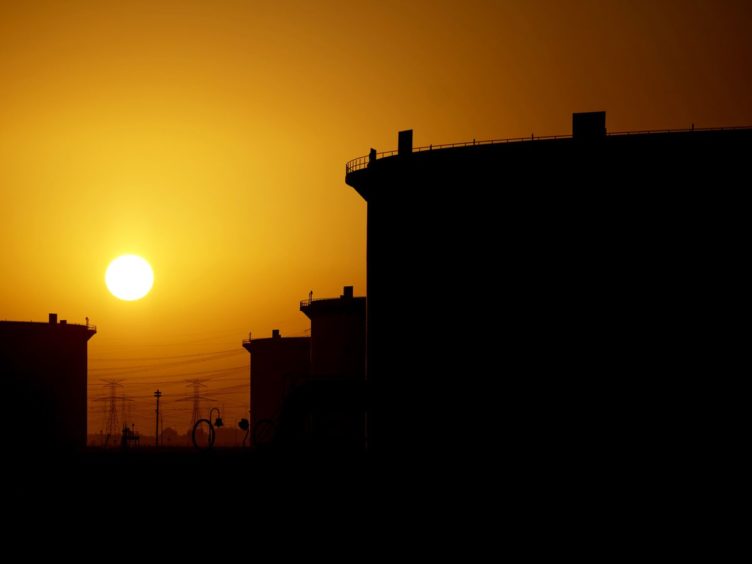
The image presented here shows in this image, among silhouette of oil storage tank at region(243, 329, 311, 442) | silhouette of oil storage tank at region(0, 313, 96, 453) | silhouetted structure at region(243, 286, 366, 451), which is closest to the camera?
silhouetted structure at region(243, 286, 366, 451)

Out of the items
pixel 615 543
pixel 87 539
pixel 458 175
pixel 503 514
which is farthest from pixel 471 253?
pixel 87 539

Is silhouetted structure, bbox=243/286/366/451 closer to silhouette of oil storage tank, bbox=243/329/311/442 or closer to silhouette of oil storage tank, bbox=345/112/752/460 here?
silhouette of oil storage tank, bbox=243/329/311/442

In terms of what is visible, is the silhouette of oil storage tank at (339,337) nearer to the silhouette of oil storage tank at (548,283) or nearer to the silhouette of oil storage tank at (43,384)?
the silhouette of oil storage tank at (548,283)

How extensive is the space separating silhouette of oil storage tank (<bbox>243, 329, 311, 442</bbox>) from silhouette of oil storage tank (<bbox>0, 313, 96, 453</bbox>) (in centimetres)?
1381

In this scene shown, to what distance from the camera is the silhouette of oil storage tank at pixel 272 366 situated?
74.1 m

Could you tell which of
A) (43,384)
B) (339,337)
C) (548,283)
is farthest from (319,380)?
(43,384)

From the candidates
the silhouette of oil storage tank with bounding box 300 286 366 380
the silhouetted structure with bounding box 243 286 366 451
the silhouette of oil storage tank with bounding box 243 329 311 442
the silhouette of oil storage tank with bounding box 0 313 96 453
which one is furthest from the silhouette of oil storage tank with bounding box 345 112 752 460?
the silhouette of oil storage tank with bounding box 243 329 311 442

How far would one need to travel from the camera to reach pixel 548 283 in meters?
31.9

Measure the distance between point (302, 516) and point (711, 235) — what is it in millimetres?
15787

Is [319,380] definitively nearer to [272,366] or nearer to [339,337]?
[339,337]

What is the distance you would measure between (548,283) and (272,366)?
46.8m

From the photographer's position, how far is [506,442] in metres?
31.3

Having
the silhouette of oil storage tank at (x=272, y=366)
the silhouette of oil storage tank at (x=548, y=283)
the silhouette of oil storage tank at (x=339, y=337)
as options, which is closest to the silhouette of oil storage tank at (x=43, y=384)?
the silhouette of oil storage tank at (x=272, y=366)

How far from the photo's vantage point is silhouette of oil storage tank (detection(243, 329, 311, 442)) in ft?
243
